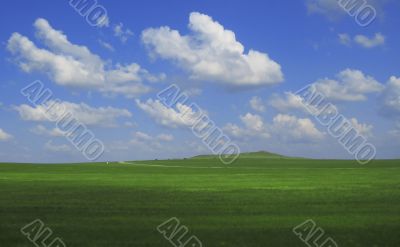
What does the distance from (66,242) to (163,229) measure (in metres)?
4.30

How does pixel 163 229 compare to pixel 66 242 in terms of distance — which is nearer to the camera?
pixel 66 242

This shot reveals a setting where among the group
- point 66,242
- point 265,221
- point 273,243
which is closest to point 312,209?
point 265,221

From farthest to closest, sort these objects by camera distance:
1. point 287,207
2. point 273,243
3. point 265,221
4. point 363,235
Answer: point 287,207, point 265,221, point 363,235, point 273,243

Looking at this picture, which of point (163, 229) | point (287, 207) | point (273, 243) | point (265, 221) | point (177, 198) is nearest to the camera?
point (273, 243)

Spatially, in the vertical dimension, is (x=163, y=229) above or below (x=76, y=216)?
above

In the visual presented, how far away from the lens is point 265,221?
24.6 m

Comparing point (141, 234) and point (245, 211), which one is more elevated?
point (245, 211)

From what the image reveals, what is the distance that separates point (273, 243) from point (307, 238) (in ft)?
5.48

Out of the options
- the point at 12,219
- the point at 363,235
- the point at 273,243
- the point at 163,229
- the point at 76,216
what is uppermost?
the point at 363,235

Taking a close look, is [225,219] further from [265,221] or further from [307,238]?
[307,238]

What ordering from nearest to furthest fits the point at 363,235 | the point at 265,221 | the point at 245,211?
the point at 363,235
the point at 265,221
the point at 245,211

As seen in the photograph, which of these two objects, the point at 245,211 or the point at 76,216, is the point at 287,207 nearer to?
the point at 245,211

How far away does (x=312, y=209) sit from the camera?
29938mm

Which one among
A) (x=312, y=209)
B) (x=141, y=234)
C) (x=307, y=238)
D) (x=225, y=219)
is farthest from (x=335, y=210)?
(x=141, y=234)
